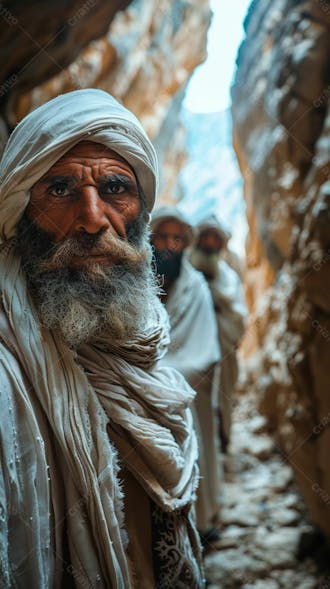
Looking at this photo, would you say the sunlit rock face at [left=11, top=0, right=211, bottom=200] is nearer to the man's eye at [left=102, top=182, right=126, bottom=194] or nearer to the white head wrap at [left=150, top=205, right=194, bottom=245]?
the white head wrap at [left=150, top=205, right=194, bottom=245]

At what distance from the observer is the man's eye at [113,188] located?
1.13m

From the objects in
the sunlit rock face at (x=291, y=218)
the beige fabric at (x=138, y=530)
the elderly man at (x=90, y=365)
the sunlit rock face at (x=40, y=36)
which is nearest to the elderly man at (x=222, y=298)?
the sunlit rock face at (x=291, y=218)

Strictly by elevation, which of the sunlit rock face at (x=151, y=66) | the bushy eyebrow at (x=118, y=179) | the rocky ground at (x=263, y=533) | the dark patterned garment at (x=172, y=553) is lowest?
the rocky ground at (x=263, y=533)

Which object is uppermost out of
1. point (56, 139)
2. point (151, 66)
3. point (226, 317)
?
point (151, 66)

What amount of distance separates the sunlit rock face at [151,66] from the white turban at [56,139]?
8.98 ft

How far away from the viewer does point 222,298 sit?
3756 mm

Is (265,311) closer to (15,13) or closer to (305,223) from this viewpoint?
(305,223)

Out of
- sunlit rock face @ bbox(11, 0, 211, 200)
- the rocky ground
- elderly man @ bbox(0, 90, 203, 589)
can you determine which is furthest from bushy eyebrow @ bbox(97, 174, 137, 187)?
sunlit rock face @ bbox(11, 0, 211, 200)

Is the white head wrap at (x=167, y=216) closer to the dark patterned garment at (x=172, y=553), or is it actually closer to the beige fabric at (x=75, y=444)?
the beige fabric at (x=75, y=444)

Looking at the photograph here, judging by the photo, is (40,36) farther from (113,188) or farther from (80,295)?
(80,295)

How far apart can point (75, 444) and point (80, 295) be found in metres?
0.31

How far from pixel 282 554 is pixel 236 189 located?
14.5 m

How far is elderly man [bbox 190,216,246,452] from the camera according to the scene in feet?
12.3

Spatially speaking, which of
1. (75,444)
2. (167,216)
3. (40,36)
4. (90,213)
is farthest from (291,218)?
(75,444)
